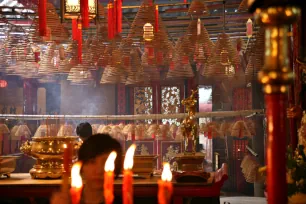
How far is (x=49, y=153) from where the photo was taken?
4543 millimetres

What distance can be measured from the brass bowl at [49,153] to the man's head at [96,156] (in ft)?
4.90

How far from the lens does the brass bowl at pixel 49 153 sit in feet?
14.9

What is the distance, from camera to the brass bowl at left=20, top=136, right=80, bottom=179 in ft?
14.9

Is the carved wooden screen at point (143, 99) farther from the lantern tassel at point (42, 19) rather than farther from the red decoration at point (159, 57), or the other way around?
the lantern tassel at point (42, 19)

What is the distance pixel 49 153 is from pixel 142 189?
0.96 metres

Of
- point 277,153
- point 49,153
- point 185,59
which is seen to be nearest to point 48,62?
point 185,59

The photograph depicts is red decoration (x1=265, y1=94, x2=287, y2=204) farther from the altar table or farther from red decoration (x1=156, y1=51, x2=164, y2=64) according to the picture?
red decoration (x1=156, y1=51, x2=164, y2=64)

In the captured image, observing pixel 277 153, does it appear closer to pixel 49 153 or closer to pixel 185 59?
pixel 49 153

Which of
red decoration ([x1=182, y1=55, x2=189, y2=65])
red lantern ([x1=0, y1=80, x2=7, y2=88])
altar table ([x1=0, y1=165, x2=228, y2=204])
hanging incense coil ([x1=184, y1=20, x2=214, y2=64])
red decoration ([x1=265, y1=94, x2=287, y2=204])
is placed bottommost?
altar table ([x1=0, y1=165, x2=228, y2=204])

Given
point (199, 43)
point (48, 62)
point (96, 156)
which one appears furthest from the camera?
point (48, 62)

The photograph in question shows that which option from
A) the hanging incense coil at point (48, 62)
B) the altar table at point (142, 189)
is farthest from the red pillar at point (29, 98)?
the altar table at point (142, 189)

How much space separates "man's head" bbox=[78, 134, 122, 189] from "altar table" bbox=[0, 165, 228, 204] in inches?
42.5

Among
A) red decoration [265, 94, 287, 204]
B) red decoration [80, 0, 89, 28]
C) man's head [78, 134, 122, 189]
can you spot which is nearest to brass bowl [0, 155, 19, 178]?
red decoration [80, 0, 89, 28]

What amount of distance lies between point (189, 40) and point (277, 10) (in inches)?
241
